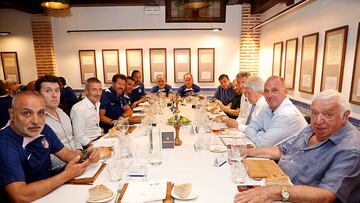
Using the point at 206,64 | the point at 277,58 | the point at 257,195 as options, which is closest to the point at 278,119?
the point at 257,195

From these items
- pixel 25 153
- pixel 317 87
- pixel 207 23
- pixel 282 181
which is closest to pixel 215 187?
pixel 282 181

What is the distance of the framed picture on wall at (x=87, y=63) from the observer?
678cm

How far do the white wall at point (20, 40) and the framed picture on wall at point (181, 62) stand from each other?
4.13m

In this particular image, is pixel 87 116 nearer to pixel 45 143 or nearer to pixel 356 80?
pixel 45 143

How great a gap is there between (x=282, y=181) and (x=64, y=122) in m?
2.24

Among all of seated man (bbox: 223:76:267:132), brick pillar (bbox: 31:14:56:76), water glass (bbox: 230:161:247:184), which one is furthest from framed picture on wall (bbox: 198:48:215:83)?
water glass (bbox: 230:161:247:184)

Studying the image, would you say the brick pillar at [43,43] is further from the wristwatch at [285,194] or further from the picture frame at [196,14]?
the wristwatch at [285,194]

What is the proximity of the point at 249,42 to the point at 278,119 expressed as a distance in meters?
4.63

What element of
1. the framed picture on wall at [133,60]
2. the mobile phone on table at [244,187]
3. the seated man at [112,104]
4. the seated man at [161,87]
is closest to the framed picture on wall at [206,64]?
the seated man at [161,87]

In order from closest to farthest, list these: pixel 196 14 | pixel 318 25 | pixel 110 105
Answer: pixel 318 25 → pixel 110 105 → pixel 196 14

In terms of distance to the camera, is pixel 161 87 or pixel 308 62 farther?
pixel 161 87

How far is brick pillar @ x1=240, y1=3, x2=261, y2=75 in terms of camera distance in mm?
6438

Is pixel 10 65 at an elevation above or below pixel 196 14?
below

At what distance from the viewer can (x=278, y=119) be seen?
7.95ft
